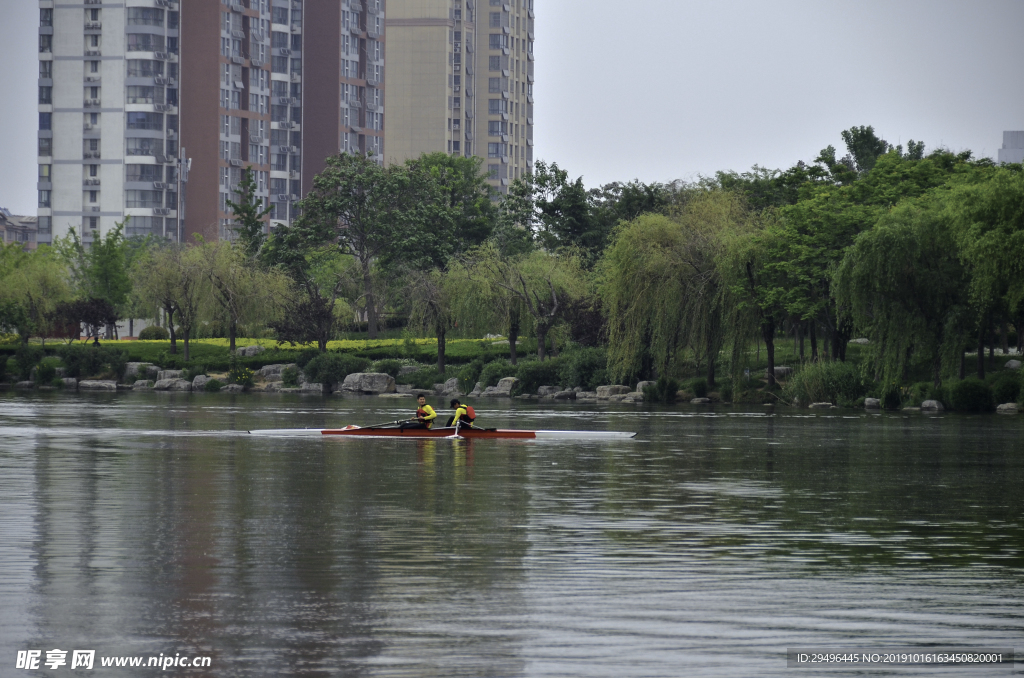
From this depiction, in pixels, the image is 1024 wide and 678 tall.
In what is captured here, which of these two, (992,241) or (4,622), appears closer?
(4,622)

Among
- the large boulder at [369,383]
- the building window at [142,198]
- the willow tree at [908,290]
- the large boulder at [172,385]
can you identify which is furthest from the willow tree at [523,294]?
the building window at [142,198]

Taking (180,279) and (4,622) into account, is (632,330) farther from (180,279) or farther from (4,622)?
(4,622)

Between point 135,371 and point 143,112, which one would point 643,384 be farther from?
point 143,112

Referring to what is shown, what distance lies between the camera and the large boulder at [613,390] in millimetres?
65375

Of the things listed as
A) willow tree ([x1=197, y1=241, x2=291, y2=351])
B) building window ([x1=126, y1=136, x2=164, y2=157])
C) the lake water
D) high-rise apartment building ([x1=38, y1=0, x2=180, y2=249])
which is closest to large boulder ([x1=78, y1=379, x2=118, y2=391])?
willow tree ([x1=197, y1=241, x2=291, y2=351])

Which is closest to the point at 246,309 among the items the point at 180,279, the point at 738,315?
the point at 180,279

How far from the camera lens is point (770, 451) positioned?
33750mm

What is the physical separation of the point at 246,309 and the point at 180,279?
4388 millimetres

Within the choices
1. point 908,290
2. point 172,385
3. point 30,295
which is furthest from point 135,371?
point 908,290

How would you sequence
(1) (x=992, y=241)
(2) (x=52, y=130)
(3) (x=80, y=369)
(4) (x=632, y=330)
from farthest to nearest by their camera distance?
(2) (x=52, y=130)
(3) (x=80, y=369)
(4) (x=632, y=330)
(1) (x=992, y=241)

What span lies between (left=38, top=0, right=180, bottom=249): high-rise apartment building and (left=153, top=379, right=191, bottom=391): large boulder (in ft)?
230

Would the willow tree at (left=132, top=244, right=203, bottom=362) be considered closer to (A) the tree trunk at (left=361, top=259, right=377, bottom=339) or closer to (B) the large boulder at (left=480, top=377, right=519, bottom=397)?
(A) the tree trunk at (left=361, top=259, right=377, bottom=339)

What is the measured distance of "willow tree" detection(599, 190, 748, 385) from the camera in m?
60.7

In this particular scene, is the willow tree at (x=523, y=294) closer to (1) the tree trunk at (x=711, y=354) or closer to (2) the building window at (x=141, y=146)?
(1) the tree trunk at (x=711, y=354)
